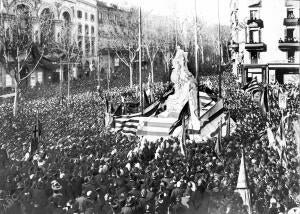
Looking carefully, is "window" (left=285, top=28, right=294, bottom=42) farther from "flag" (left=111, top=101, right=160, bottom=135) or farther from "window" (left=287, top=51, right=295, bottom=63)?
"flag" (left=111, top=101, right=160, bottom=135)

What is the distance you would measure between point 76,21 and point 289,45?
4.89m

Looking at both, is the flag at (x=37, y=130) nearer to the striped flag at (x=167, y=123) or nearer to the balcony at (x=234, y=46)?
the striped flag at (x=167, y=123)

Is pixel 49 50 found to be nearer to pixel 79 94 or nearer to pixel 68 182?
pixel 79 94

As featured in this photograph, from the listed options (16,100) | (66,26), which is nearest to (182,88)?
(66,26)

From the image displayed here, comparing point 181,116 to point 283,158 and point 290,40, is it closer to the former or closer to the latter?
point 283,158

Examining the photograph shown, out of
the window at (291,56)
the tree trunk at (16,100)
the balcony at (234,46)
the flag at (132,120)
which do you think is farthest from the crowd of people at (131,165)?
the balcony at (234,46)

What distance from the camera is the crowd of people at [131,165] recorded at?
7.39 m

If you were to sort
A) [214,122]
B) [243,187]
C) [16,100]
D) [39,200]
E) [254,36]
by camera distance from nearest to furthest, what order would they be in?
[39,200] → [243,187] → [254,36] → [214,122] → [16,100]

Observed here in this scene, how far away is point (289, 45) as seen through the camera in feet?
28.6

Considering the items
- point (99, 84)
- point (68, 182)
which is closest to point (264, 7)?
point (99, 84)

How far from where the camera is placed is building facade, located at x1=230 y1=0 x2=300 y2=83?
8.72 metres

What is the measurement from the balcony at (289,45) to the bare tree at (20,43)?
5.21 meters

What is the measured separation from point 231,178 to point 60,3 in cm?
565

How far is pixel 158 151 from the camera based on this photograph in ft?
29.5
